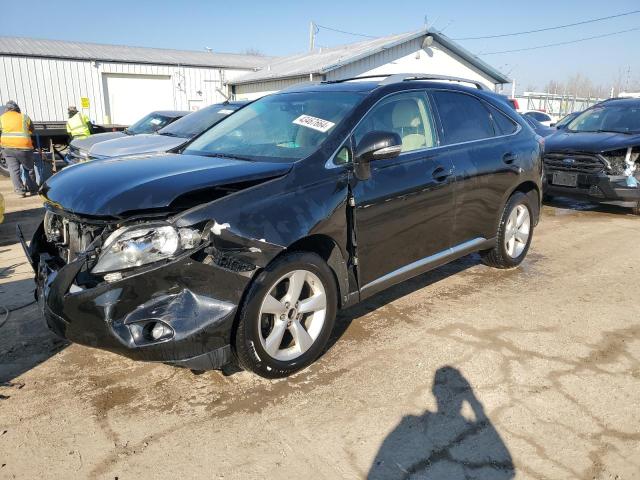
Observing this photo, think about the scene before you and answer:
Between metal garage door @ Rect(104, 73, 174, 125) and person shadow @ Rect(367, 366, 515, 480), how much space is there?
2462 cm

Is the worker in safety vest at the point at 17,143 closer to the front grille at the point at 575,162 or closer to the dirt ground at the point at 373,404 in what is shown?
the dirt ground at the point at 373,404

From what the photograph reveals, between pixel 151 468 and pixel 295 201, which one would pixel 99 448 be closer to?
pixel 151 468

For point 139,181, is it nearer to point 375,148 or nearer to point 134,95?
point 375,148

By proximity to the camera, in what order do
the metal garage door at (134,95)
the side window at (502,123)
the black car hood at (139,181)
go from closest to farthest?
the black car hood at (139,181), the side window at (502,123), the metal garage door at (134,95)

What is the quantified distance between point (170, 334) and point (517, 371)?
7.07ft

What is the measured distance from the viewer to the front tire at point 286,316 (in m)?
2.85

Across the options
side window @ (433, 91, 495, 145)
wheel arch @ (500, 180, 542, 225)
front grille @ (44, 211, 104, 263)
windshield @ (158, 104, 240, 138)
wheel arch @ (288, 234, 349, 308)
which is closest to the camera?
front grille @ (44, 211, 104, 263)

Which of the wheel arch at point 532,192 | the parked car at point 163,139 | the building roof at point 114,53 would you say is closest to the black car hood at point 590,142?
the wheel arch at point 532,192

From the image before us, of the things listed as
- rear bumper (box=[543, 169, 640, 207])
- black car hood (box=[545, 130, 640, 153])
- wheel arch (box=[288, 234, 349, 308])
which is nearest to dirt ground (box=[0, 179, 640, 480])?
wheel arch (box=[288, 234, 349, 308])

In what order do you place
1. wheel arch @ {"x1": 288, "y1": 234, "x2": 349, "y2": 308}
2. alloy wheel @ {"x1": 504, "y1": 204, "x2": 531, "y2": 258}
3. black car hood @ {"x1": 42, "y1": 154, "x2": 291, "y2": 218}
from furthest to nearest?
alloy wheel @ {"x1": 504, "y1": 204, "x2": 531, "y2": 258} < wheel arch @ {"x1": 288, "y1": 234, "x2": 349, "y2": 308} < black car hood @ {"x1": 42, "y1": 154, "x2": 291, "y2": 218}

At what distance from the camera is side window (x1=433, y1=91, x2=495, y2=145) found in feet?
13.9

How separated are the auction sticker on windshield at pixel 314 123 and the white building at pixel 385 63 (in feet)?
52.0

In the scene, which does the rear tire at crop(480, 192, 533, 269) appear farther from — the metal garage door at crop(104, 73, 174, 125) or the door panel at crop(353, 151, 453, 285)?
the metal garage door at crop(104, 73, 174, 125)

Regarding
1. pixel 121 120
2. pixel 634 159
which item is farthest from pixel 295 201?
pixel 121 120
